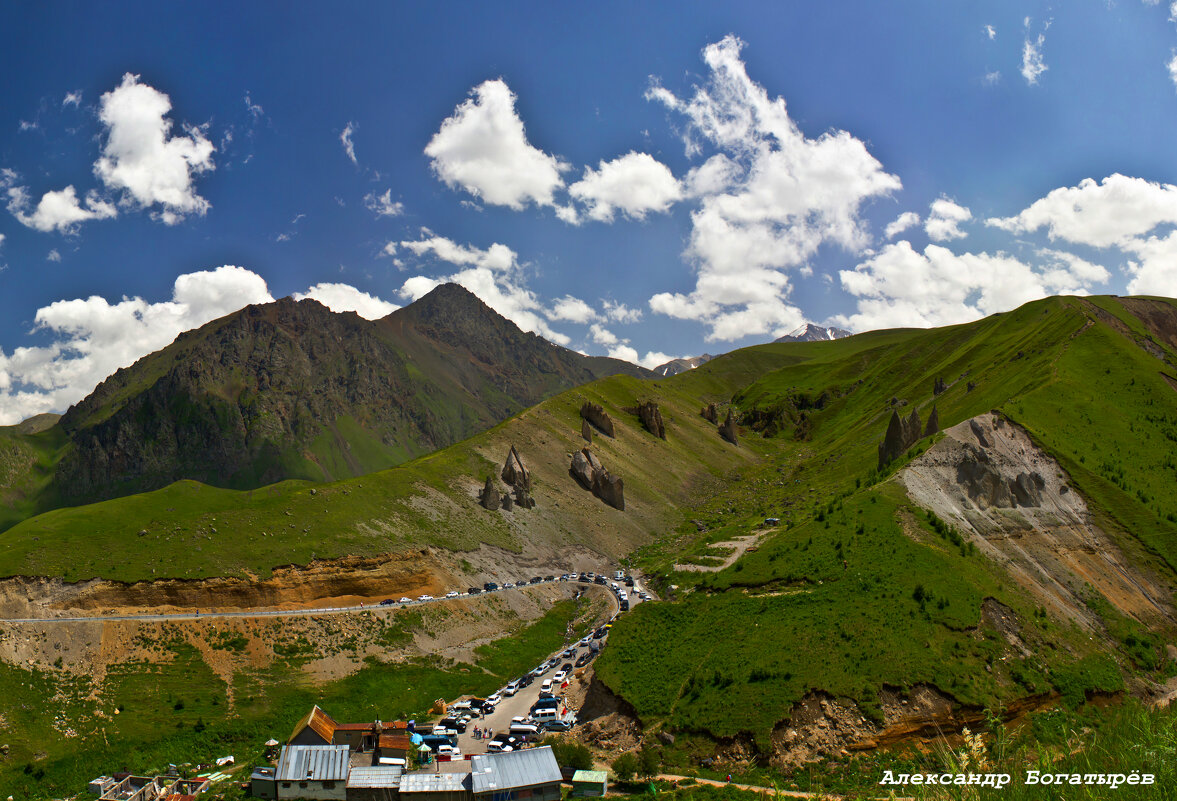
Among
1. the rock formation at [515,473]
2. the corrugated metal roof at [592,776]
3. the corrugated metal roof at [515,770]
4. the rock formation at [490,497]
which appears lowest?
the corrugated metal roof at [592,776]

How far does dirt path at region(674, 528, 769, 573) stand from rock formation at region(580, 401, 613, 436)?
6598 centimetres

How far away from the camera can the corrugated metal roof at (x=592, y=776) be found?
37.8 m

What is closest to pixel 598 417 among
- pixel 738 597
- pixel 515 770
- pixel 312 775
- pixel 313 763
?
pixel 738 597

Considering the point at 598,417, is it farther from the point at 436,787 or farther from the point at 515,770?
the point at 436,787

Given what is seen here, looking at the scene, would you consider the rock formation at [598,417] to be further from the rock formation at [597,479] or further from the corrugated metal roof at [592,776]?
the corrugated metal roof at [592,776]

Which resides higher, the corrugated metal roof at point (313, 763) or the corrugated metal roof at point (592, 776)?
the corrugated metal roof at point (313, 763)

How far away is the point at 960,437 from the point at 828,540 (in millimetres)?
21663

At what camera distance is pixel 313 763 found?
41.9m

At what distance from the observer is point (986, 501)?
205 feet

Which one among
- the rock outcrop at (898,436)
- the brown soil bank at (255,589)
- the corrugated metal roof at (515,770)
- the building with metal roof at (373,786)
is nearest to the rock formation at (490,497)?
the brown soil bank at (255,589)

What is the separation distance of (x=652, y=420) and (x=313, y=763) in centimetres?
13257

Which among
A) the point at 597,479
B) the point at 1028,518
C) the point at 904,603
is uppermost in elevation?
the point at 597,479

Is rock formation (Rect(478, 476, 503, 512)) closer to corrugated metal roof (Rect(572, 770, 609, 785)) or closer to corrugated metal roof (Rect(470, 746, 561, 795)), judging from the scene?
corrugated metal roof (Rect(470, 746, 561, 795))

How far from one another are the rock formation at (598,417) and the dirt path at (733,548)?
2598 inches
